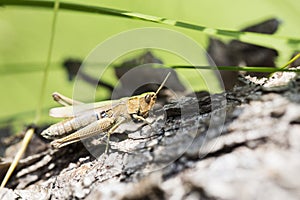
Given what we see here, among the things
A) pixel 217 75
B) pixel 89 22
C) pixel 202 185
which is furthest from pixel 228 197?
pixel 89 22

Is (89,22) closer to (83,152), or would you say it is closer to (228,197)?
(83,152)

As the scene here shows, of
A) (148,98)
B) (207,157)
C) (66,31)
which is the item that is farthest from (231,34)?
(66,31)

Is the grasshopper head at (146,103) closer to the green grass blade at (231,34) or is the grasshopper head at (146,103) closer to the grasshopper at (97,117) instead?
the grasshopper at (97,117)

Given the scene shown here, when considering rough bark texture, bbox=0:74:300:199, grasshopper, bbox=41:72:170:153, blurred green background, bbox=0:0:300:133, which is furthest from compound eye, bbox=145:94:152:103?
blurred green background, bbox=0:0:300:133

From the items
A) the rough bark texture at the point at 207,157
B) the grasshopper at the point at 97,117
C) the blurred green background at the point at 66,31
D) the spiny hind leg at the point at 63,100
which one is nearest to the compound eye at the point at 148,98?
the grasshopper at the point at 97,117

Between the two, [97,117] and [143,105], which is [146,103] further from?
[97,117]

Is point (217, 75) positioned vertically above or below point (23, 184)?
above

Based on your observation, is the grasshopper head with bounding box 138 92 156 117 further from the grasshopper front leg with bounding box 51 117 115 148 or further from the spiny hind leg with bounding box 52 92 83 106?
the spiny hind leg with bounding box 52 92 83 106

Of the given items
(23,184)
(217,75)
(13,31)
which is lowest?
(23,184)
